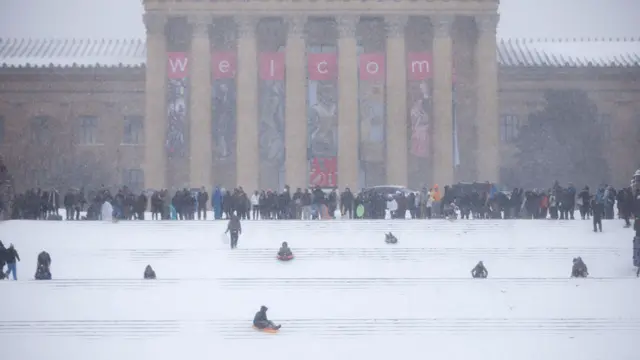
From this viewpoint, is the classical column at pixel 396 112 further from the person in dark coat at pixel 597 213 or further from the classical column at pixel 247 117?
the person in dark coat at pixel 597 213

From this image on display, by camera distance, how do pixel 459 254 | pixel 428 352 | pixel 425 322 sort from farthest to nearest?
pixel 459 254 < pixel 425 322 < pixel 428 352

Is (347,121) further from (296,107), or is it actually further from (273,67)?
(273,67)

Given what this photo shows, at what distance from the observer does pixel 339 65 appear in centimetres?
5338

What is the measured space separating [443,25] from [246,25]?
9561mm

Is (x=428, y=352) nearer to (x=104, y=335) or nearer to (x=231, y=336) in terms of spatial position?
(x=231, y=336)

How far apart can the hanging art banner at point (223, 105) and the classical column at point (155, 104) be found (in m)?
2.56

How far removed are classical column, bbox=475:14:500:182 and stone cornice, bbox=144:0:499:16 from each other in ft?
3.20

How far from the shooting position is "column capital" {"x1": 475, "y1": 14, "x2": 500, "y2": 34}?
54.1 metres

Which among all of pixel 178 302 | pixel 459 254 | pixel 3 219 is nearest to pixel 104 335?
pixel 178 302

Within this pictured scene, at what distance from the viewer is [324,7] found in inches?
2114

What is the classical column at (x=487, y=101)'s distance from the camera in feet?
176

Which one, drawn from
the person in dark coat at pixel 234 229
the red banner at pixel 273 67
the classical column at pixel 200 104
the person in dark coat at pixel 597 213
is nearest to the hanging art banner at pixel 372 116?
the red banner at pixel 273 67

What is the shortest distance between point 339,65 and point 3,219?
20.6 meters

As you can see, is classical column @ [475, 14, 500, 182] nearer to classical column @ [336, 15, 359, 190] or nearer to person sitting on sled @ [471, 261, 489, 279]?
classical column @ [336, 15, 359, 190]
